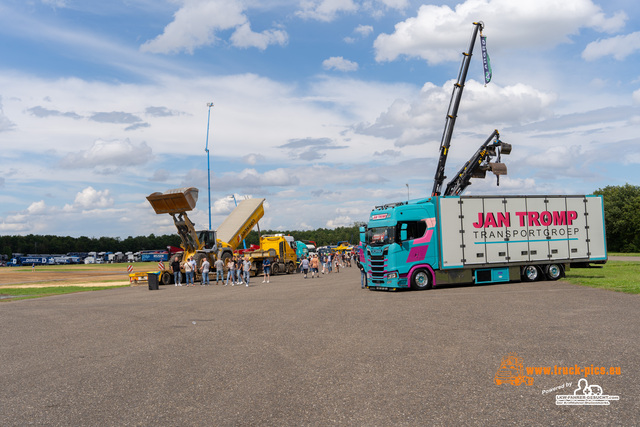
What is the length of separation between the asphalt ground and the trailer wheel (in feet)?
24.6

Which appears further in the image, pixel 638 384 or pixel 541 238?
pixel 541 238

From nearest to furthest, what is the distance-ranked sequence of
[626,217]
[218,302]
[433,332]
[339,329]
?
1. [433,332]
2. [339,329]
3. [218,302]
4. [626,217]

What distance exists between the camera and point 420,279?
20.6 meters

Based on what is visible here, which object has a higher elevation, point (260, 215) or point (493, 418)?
point (260, 215)

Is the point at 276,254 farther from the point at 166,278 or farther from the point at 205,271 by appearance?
the point at 205,271

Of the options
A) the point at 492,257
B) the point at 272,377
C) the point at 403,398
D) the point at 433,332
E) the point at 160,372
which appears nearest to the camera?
the point at 403,398

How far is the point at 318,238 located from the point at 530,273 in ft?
487

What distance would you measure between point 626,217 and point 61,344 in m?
80.3

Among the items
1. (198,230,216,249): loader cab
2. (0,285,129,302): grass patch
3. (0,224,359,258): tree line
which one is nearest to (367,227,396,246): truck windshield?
(198,230,216,249): loader cab

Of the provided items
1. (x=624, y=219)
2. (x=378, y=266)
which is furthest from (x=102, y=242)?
(x=378, y=266)

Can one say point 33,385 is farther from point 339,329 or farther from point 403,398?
point 339,329

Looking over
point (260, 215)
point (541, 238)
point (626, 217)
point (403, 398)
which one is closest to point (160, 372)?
point (403, 398)

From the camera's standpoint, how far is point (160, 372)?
25.7 feet

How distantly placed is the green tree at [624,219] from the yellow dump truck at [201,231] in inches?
2247
